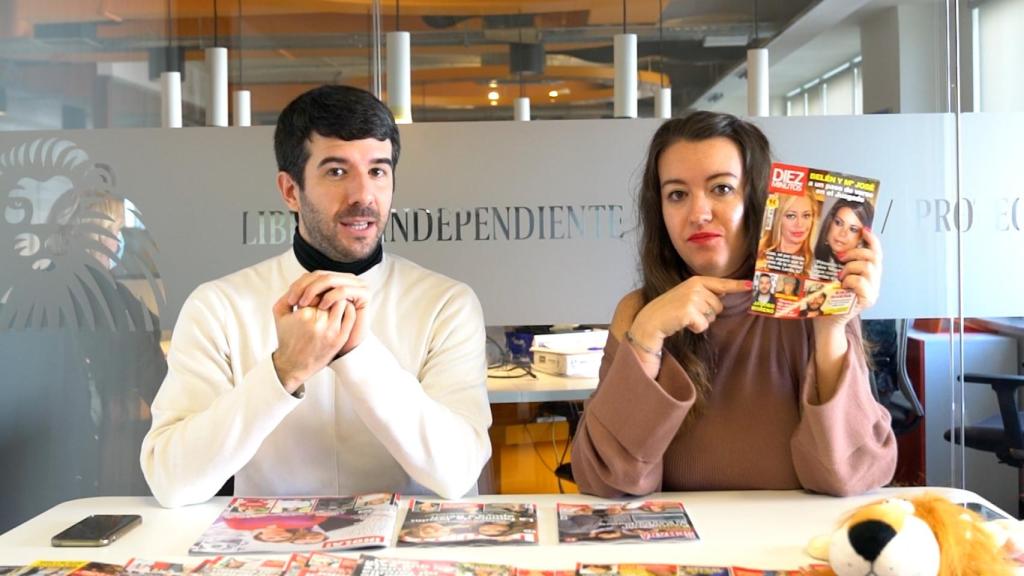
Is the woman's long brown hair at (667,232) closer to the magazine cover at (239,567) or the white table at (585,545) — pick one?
the white table at (585,545)

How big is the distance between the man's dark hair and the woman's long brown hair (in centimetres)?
53

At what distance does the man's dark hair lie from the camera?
5.84ft

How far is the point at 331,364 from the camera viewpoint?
154cm

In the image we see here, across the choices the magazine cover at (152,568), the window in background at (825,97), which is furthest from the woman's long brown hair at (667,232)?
the window in background at (825,97)

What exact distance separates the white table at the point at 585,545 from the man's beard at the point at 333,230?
524 mm

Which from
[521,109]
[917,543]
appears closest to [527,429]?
[521,109]

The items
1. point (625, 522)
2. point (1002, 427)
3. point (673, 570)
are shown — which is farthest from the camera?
point (1002, 427)

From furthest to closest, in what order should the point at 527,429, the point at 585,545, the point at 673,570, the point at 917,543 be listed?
the point at 527,429
the point at 585,545
the point at 673,570
the point at 917,543

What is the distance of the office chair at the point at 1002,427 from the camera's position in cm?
308

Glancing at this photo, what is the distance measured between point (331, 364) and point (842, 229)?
34.2 inches

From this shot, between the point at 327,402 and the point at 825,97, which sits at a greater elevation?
the point at 825,97

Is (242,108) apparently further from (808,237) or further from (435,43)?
(808,237)

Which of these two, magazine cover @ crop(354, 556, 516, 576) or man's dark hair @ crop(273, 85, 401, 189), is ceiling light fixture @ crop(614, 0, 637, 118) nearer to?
man's dark hair @ crop(273, 85, 401, 189)

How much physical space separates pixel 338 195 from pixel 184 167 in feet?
4.54
